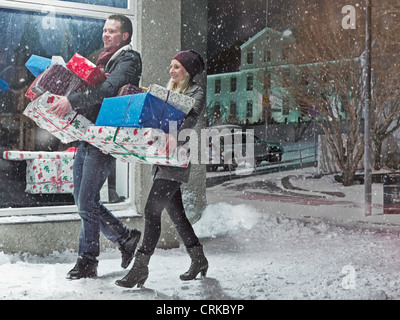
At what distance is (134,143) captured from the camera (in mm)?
3521

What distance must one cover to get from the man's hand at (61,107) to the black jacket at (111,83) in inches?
1.3

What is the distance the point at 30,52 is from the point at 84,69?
282 centimetres

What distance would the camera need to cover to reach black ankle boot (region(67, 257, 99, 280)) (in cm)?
412

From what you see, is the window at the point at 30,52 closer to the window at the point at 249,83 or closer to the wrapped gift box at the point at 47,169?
the wrapped gift box at the point at 47,169

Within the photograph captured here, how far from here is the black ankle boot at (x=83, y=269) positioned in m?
4.12

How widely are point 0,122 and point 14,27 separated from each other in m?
1.17

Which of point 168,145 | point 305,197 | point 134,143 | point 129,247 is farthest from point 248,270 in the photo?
point 305,197

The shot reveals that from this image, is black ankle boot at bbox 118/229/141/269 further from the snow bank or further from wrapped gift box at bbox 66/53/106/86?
the snow bank

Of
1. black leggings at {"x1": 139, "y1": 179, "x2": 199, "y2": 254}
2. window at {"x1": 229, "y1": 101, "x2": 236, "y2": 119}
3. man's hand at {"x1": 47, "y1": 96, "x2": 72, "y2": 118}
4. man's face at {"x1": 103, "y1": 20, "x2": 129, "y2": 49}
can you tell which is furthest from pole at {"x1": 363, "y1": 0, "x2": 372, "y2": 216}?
window at {"x1": 229, "y1": 101, "x2": 236, "y2": 119}

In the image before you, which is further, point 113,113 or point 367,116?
point 367,116

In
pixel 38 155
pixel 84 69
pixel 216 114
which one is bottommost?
pixel 38 155

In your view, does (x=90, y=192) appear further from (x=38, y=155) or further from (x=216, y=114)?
(x=216, y=114)
